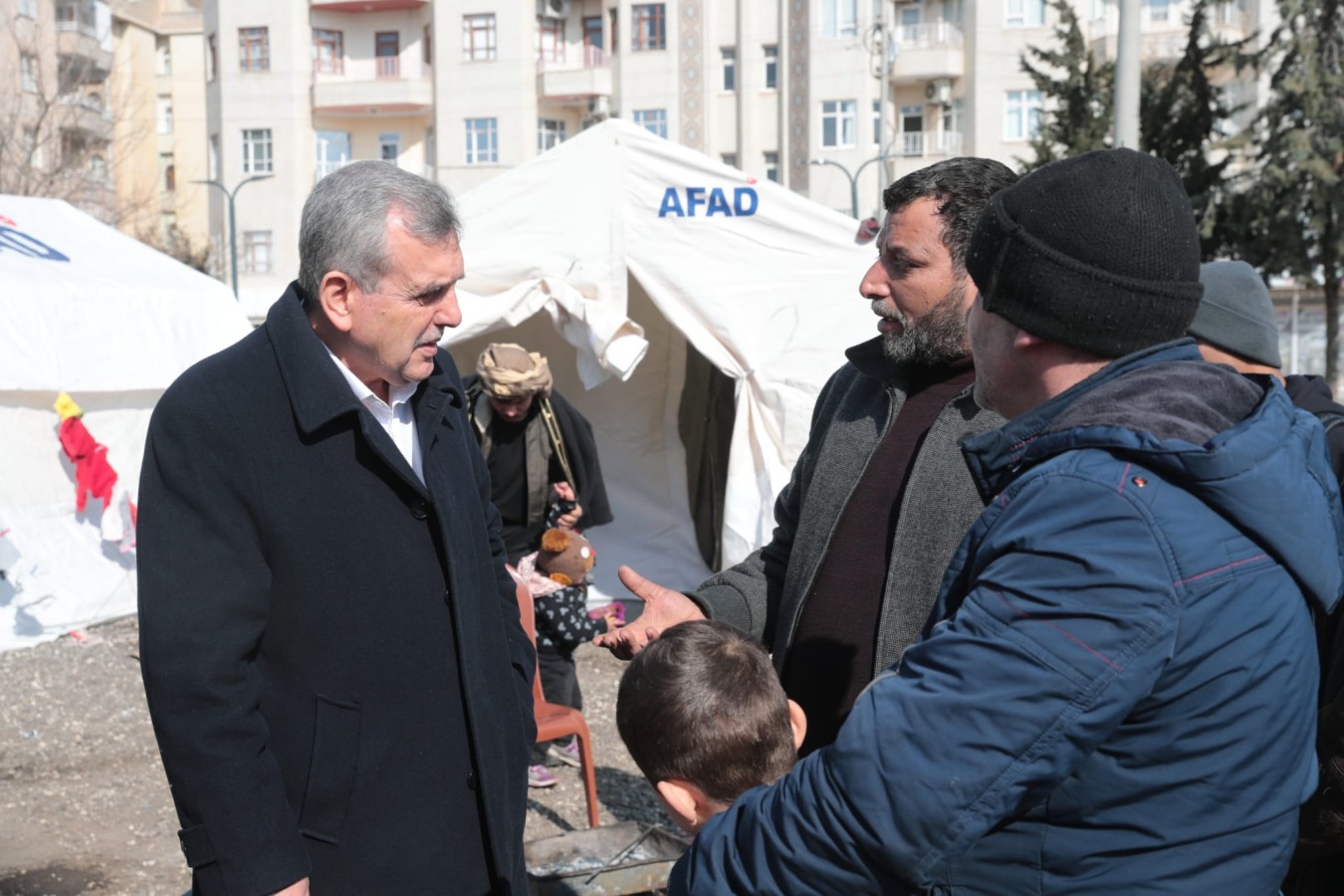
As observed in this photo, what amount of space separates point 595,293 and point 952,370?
16.9 ft

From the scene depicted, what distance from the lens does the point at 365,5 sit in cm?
4644

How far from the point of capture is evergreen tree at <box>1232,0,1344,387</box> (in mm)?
21312

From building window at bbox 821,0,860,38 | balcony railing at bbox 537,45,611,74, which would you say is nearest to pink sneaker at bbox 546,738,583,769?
building window at bbox 821,0,860,38

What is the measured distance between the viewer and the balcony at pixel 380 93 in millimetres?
45562

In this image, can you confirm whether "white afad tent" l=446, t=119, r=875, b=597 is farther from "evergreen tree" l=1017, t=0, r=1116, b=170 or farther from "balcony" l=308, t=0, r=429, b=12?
"balcony" l=308, t=0, r=429, b=12

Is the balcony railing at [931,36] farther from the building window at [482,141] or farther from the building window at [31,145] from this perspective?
the building window at [31,145]

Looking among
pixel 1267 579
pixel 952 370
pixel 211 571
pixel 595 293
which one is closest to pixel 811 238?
pixel 595 293

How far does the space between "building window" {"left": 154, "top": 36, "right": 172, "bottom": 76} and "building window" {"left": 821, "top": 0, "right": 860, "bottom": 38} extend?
27.3 meters

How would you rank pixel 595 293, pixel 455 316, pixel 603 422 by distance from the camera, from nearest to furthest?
pixel 455 316, pixel 595 293, pixel 603 422

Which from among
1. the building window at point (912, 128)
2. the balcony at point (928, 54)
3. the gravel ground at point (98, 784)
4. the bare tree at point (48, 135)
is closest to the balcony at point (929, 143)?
the building window at point (912, 128)

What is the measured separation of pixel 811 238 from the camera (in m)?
7.79

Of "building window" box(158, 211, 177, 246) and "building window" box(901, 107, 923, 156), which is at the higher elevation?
"building window" box(901, 107, 923, 156)

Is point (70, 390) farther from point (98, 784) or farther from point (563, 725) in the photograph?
point (563, 725)

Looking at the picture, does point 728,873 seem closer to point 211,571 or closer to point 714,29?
point 211,571
